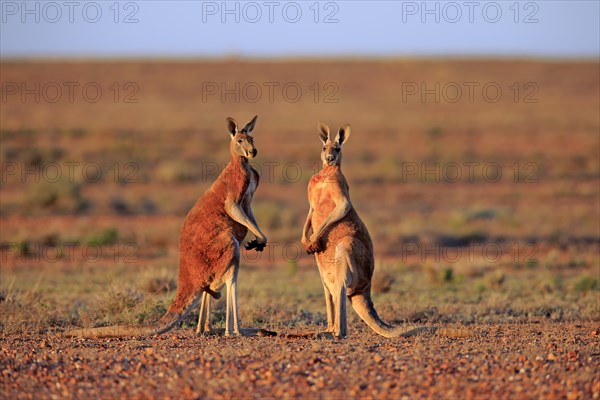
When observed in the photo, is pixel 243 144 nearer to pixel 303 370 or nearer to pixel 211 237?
pixel 211 237

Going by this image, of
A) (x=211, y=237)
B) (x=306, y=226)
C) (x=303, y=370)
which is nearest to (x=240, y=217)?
(x=211, y=237)

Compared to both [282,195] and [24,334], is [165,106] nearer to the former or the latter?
[282,195]

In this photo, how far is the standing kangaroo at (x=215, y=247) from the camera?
942cm

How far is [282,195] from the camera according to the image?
97.8 feet

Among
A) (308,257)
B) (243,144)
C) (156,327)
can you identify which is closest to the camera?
(156,327)

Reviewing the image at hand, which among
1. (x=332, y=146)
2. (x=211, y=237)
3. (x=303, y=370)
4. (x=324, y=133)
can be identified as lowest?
(x=303, y=370)

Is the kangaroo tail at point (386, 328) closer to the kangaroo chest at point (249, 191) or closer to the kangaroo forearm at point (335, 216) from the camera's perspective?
the kangaroo forearm at point (335, 216)

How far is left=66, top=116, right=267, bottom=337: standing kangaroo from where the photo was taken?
9.42 metres

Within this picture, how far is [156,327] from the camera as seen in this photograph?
9258 mm

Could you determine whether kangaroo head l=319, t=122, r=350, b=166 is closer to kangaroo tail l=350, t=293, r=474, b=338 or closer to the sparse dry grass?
kangaroo tail l=350, t=293, r=474, b=338

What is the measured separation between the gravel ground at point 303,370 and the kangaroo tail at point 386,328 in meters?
0.27

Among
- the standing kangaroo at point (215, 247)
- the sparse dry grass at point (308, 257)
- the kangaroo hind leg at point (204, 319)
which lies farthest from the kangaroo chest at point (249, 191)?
the sparse dry grass at point (308, 257)

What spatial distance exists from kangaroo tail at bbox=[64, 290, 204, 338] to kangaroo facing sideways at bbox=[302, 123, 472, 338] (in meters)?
1.40

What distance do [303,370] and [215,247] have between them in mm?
2536
